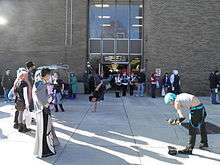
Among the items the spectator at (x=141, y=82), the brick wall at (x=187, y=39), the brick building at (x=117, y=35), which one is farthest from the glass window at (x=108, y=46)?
the spectator at (x=141, y=82)

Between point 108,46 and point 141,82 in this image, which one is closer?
point 141,82

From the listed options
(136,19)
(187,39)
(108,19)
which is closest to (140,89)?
(187,39)

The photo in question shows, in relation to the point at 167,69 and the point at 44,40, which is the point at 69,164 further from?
the point at 44,40

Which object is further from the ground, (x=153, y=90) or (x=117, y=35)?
(x=117, y=35)

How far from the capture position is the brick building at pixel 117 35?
87.5 feet

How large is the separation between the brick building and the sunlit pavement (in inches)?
475

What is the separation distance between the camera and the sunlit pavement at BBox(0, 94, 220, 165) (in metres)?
8.09

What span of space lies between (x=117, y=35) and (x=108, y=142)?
70.5 feet

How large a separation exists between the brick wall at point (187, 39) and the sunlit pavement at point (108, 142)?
38.8ft

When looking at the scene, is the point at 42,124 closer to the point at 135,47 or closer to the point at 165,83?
the point at 165,83

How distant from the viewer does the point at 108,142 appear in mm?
9867

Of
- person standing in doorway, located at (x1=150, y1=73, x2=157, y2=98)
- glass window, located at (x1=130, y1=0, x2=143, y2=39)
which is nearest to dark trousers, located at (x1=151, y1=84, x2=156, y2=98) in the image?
person standing in doorway, located at (x1=150, y1=73, x2=157, y2=98)

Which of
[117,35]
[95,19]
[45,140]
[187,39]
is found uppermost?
[95,19]

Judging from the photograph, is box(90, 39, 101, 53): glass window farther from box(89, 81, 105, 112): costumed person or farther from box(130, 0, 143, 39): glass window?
box(89, 81, 105, 112): costumed person
